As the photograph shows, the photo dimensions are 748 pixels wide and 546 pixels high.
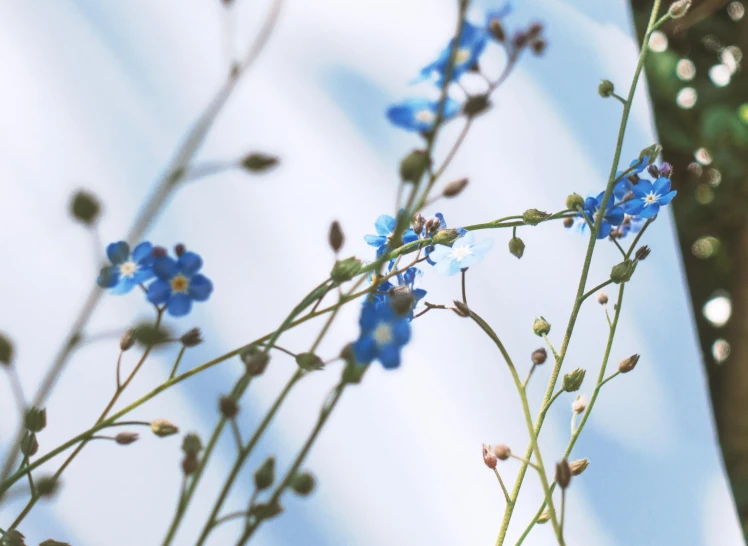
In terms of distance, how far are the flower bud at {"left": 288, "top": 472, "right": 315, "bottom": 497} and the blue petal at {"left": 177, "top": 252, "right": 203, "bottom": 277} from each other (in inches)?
6.6

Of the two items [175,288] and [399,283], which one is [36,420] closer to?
[175,288]

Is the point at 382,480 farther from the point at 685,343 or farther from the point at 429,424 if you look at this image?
the point at 685,343

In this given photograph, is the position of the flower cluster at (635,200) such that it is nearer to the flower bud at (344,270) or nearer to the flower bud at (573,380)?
the flower bud at (573,380)

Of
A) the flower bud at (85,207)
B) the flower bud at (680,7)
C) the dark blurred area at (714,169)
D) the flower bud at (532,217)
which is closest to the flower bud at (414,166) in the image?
the flower bud at (85,207)

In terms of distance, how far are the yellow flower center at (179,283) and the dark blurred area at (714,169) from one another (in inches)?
48.4

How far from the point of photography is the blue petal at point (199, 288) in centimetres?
40

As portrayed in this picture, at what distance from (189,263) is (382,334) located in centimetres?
16

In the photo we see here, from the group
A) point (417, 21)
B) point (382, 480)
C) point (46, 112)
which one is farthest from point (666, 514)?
point (46, 112)

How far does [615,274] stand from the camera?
0.55 m

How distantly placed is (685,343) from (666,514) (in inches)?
10.9

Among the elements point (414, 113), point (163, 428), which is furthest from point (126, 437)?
point (414, 113)

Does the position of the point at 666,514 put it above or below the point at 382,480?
above

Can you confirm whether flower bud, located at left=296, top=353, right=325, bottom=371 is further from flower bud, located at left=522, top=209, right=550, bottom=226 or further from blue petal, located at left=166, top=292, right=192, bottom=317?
flower bud, located at left=522, top=209, right=550, bottom=226

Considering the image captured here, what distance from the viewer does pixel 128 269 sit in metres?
0.40
